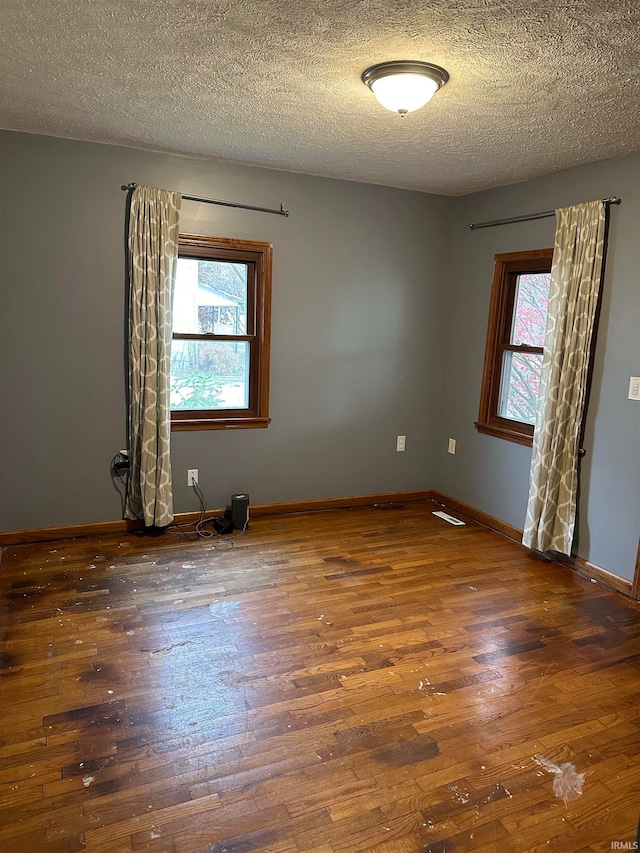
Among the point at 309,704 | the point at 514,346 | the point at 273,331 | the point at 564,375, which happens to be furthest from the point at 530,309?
the point at 309,704

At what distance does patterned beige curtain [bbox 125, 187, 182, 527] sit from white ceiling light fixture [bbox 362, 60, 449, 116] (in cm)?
174

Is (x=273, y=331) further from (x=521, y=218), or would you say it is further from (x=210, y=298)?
(x=521, y=218)

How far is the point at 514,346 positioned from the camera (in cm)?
427

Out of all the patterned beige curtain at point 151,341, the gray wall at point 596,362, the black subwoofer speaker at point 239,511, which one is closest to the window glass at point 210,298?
the patterned beige curtain at point 151,341

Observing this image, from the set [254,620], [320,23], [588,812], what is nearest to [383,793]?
[588,812]

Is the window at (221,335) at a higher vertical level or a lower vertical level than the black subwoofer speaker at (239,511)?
higher

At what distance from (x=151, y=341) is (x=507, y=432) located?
8.29ft

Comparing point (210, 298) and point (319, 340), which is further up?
point (210, 298)

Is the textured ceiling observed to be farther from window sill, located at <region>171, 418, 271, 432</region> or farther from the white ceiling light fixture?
window sill, located at <region>171, 418, 271, 432</region>

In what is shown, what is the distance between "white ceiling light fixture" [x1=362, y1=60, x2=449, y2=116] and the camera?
230cm

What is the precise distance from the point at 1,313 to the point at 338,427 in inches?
94.8

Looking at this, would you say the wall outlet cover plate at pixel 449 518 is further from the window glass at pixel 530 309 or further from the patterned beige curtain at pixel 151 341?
the patterned beige curtain at pixel 151 341

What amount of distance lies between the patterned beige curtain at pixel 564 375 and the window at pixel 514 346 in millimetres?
358

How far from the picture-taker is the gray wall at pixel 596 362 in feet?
11.0
